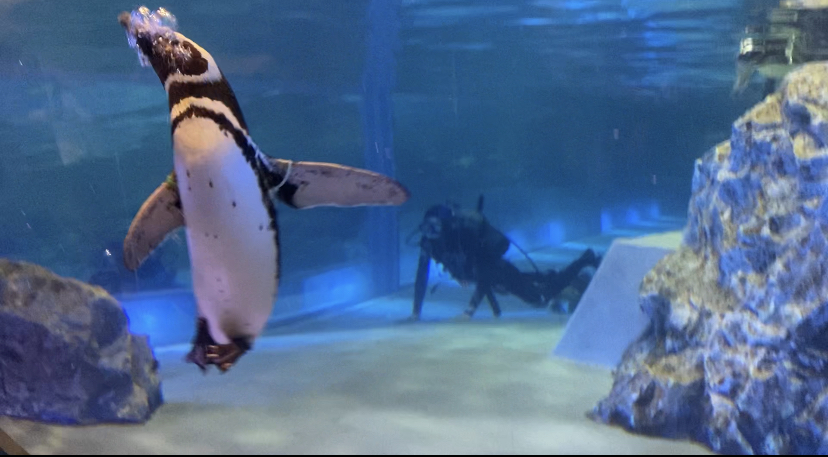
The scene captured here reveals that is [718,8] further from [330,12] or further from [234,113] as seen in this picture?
[234,113]

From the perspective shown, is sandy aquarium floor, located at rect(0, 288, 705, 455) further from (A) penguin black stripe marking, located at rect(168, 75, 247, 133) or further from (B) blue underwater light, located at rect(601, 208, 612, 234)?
(B) blue underwater light, located at rect(601, 208, 612, 234)

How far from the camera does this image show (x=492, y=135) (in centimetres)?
4862

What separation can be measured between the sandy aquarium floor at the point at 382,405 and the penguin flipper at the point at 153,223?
5.77ft

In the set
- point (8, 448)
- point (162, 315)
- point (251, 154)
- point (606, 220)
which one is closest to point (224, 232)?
point (251, 154)

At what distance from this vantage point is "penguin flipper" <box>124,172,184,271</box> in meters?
2.34

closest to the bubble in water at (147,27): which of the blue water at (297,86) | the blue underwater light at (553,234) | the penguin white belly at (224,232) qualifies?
the penguin white belly at (224,232)

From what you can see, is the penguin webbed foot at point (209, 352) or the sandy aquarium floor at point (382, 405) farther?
the sandy aquarium floor at point (382, 405)

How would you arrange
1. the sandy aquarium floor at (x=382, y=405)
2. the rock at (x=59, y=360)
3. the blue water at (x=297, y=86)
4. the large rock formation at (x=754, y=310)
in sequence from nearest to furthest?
the large rock formation at (x=754, y=310), the sandy aquarium floor at (x=382, y=405), the rock at (x=59, y=360), the blue water at (x=297, y=86)

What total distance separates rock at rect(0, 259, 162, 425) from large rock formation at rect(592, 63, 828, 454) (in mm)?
3972

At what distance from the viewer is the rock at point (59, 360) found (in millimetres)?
4426

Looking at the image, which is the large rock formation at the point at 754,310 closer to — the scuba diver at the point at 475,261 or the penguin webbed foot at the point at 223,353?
the penguin webbed foot at the point at 223,353

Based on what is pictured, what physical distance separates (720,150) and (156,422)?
17.6 ft

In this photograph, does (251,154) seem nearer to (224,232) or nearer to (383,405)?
(224,232)

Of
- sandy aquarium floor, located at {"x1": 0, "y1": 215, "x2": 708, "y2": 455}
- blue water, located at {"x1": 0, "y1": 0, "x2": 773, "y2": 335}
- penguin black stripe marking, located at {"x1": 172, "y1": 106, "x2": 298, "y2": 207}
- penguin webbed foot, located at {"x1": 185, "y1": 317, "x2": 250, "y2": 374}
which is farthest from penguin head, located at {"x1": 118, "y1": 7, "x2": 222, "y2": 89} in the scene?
blue water, located at {"x1": 0, "y1": 0, "x2": 773, "y2": 335}
